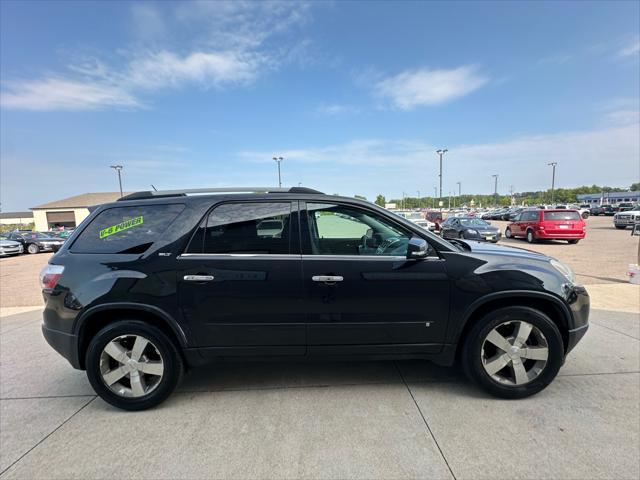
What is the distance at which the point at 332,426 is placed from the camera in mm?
2561

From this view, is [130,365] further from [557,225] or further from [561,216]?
[561,216]

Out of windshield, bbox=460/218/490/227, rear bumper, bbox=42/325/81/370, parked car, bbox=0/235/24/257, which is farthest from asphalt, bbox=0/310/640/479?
parked car, bbox=0/235/24/257

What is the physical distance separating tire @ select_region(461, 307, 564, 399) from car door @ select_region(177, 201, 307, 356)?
1.48 m

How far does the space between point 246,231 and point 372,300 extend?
1225 millimetres

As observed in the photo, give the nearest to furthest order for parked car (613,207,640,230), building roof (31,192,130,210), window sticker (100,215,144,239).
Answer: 1. window sticker (100,215,144,239)
2. parked car (613,207,640,230)
3. building roof (31,192,130,210)

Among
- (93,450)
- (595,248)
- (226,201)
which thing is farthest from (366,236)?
(595,248)

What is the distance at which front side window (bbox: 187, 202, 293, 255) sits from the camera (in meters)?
2.81

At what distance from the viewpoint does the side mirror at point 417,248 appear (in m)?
2.68

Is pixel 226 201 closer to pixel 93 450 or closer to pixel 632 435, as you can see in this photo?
pixel 93 450

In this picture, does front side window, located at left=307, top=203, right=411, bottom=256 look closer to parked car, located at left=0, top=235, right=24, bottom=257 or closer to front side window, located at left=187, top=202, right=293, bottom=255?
front side window, located at left=187, top=202, right=293, bottom=255

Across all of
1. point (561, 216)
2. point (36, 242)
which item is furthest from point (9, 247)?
point (561, 216)

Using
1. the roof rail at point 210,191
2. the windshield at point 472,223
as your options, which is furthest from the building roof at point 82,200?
the roof rail at point 210,191

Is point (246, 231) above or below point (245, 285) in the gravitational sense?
above

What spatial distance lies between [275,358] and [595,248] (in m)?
16.0
